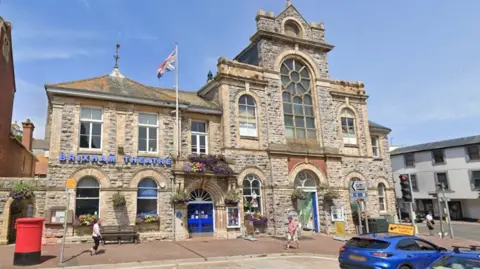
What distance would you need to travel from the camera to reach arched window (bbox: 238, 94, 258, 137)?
71.4ft

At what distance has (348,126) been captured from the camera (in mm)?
25734

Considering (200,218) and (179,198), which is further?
(200,218)

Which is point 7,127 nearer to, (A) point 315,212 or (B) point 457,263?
(A) point 315,212

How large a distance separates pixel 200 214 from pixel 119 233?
187 inches

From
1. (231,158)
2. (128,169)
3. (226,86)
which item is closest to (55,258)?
(128,169)

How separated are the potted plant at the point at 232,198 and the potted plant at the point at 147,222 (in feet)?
12.6

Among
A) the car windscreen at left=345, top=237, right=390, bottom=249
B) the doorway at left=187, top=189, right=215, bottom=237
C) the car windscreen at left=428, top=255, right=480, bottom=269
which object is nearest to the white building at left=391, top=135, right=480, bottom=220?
the doorway at left=187, top=189, right=215, bottom=237

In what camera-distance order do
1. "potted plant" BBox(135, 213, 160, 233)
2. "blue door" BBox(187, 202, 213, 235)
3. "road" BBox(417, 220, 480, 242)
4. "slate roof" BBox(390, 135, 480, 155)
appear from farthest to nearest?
"slate roof" BBox(390, 135, 480, 155), "road" BBox(417, 220, 480, 242), "blue door" BBox(187, 202, 213, 235), "potted plant" BBox(135, 213, 160, 233)

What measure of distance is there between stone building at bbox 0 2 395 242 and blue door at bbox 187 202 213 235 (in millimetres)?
56

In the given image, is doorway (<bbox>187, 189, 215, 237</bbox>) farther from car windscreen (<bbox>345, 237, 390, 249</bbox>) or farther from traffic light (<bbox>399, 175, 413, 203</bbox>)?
car windscreen (<bbox>345, 237, 390, 249</bbox>)

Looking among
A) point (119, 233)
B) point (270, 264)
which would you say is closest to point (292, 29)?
point (119, 233)

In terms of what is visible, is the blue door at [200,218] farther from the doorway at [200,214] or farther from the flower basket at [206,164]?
the flower basket at [206,164]

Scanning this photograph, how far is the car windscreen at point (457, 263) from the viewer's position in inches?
271

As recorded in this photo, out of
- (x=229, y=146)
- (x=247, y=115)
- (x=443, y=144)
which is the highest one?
(x=443, y=144)
